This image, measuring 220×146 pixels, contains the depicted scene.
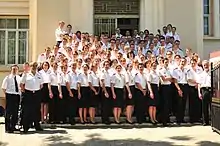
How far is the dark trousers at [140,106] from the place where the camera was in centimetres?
1320

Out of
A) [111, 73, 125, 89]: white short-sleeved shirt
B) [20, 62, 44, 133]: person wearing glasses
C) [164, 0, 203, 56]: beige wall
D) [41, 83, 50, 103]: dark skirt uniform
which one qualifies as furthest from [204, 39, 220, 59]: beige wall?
[20, 62, 44, 133]: person wearing glasses

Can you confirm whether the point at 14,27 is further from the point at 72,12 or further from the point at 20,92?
the point at 20,92

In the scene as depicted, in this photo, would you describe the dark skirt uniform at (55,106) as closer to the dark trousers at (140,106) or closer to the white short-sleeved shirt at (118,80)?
the white short-sleeved shirt at (118,80)

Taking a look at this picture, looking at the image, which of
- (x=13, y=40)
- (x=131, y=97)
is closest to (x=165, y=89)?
(x=131, y=97)

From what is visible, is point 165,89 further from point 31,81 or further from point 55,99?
point 31,81

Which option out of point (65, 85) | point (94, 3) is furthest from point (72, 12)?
point (65, 85)

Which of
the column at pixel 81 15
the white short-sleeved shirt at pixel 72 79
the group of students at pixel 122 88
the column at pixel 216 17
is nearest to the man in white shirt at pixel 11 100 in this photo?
the group of students at pixel 122 88

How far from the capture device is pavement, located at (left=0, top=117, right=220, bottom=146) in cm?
1067

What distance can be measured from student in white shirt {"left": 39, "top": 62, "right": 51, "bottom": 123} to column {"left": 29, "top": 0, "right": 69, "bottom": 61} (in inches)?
194

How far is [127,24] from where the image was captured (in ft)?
62.5

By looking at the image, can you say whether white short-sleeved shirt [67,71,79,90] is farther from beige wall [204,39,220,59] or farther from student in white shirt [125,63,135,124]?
beige wall [204,39,220,59]

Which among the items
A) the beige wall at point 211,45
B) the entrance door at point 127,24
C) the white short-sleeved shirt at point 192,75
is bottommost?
the white short-sleeved shirt at point 192,75

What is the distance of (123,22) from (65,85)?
6.64 metres

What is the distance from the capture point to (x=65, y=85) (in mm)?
13047
